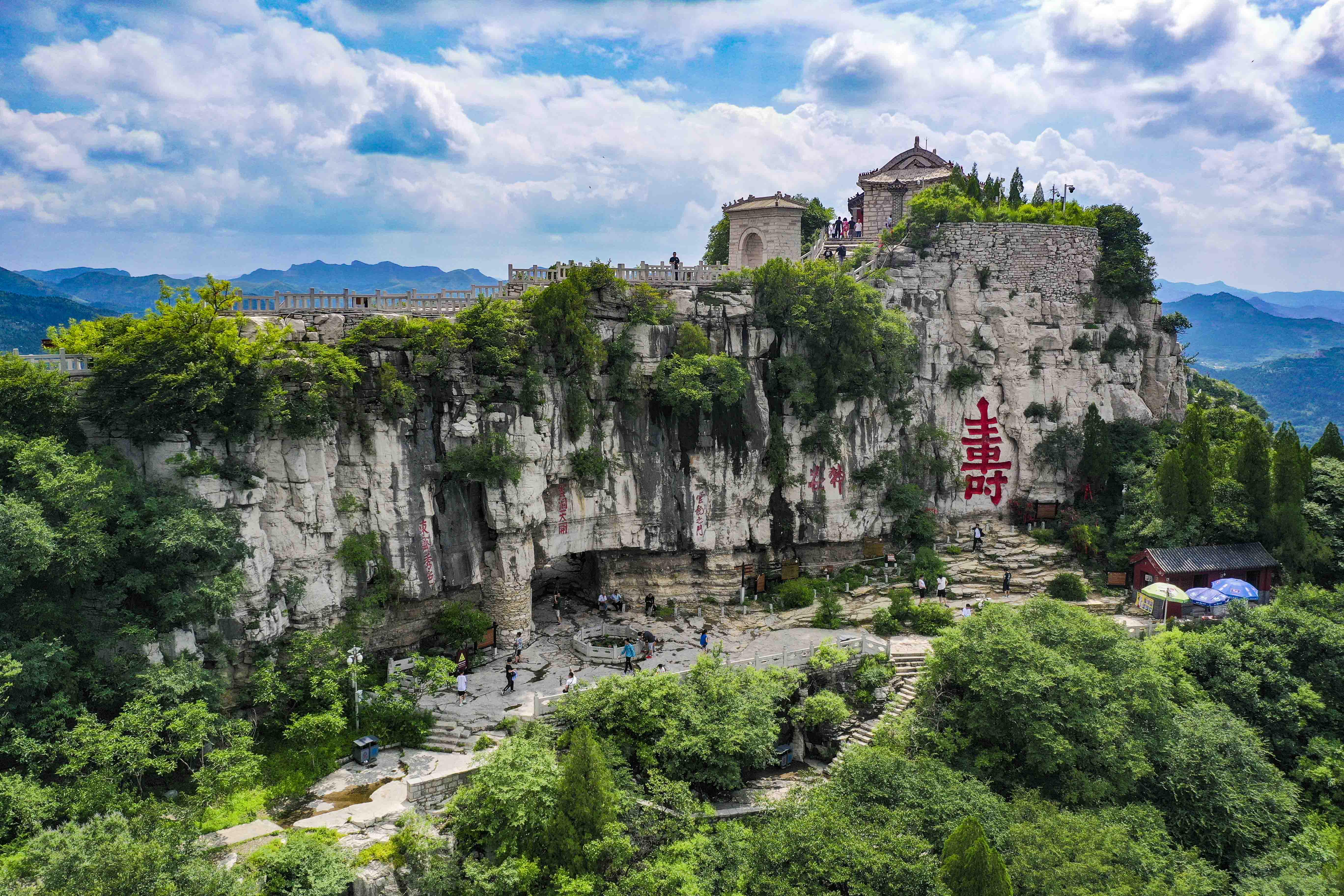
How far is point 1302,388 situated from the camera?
112438 millimetres

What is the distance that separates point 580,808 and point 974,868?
7532 millimetres

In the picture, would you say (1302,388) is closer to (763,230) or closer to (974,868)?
(763,230)

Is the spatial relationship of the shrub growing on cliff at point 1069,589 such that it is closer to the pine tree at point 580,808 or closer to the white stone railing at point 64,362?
the pine tree at point 580,808

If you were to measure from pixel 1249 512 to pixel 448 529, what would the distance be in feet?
88.0

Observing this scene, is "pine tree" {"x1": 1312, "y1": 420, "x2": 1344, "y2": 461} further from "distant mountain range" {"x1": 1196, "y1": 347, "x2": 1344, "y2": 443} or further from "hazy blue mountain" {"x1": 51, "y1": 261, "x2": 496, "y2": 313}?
"distant mountain range" {"x1": 1196, "y1": 347, "x2": 1344, "y2": 443}

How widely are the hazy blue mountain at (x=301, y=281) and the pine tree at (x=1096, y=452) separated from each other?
5022cm

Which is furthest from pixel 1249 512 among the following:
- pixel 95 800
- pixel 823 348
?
pixel 95 800

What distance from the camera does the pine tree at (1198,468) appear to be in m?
30.3

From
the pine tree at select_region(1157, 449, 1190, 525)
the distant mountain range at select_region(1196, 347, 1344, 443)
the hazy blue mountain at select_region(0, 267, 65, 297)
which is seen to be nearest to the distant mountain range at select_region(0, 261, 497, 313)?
the hazy blue mountain at select_region(0, 267, 65, 297)

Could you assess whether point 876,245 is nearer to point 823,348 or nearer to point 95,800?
point 823,348

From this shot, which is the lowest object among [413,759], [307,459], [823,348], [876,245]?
[413,759]

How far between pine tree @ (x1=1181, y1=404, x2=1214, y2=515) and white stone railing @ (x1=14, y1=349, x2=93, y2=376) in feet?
110

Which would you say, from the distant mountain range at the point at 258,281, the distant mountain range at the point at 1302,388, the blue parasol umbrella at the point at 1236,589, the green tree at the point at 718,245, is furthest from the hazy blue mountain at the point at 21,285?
the distant mountain range at the point at 1302,388

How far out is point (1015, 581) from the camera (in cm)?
3189
